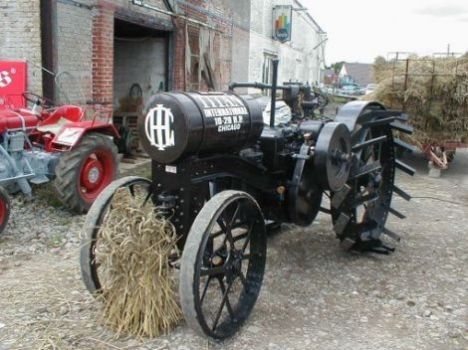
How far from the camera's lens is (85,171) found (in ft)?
19.2

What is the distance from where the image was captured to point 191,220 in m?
3.33

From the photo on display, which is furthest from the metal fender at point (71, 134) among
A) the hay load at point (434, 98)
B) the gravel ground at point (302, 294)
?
the hay load at point (434, 98)

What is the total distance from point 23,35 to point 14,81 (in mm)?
761

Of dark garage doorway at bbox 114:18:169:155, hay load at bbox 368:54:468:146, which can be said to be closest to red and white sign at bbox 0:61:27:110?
dark garage doorway at bbox 114:18:169:155

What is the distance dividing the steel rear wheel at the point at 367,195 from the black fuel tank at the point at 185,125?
4.69 feet

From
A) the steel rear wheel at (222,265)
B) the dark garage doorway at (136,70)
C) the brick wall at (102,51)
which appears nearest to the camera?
the steel rear wheel at (222,265)

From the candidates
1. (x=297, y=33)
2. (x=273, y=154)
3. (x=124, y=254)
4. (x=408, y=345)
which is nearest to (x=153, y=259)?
(x=124, y=254)

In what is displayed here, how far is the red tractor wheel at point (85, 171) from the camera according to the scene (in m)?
5.54

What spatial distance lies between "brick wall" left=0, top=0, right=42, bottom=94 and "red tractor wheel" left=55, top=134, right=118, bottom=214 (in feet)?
5.84

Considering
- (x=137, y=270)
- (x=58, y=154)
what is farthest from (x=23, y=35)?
(x=137, y=270)

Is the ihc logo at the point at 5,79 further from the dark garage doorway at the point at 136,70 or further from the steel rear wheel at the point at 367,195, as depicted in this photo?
the steel rear wheel at the point at 367,195

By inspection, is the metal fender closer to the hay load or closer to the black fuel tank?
the black fuel tank

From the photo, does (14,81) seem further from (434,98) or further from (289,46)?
(289,46)

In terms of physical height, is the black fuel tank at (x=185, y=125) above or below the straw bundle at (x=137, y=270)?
above
